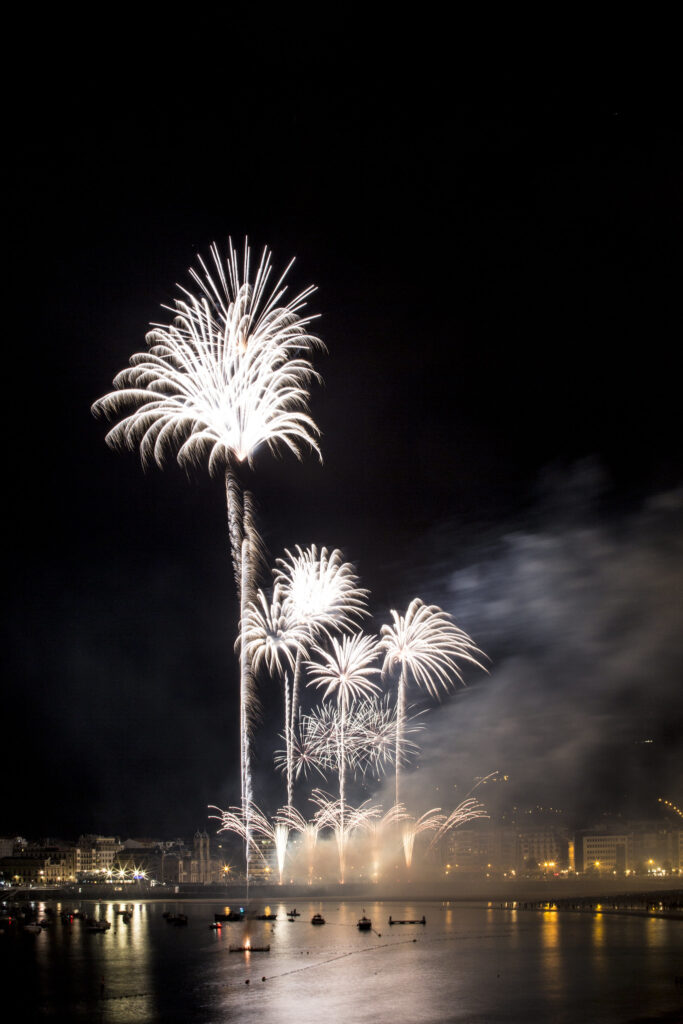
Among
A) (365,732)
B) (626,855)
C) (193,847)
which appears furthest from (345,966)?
(626,855)

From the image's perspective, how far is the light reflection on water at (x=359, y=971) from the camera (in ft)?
96.3

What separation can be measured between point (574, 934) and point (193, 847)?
362ft

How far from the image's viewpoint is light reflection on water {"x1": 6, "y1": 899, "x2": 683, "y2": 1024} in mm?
29344

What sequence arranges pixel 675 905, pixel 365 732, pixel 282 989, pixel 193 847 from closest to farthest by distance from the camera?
pixel 282 989, pixel 365 732, pixel 675 905, pixel 193 847

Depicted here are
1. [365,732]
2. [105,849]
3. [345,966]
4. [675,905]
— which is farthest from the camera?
[105,849]

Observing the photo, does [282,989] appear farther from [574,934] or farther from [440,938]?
[574,934]

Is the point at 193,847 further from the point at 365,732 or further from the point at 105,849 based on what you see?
the point at 365,732

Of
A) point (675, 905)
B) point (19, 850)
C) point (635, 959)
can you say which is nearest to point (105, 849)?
point (19, 850)

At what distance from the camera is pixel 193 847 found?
152000 mm

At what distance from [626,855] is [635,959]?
134947mm

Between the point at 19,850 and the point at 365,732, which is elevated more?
the point at 365,732

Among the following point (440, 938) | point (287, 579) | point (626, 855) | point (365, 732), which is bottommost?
point (626, 855)

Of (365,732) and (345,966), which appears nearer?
(345,966)

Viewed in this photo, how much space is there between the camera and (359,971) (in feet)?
121
